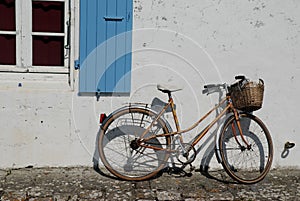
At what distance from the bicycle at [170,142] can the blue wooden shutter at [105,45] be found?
1.32ft

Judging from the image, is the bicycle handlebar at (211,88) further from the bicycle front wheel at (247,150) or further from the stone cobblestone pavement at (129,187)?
the stone cobblestone pavement at (129,187)

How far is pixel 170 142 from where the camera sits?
5.89 meters

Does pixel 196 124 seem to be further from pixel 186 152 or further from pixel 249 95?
pixel 249 95

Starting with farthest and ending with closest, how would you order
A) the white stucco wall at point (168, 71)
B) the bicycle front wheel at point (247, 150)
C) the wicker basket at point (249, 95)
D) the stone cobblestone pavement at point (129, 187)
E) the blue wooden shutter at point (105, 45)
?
the bicycle front wheel at point (247, 150) → the white stucco wall at point (168, 71) → the blue wooden shutter at point (105, 45) → the wicker basket at point (249, 95) → the stone cobblestone pavement at point (129, 187)

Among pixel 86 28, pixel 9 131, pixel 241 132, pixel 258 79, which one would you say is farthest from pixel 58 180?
pixel 258 79

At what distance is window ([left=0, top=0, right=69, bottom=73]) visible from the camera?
582 cm

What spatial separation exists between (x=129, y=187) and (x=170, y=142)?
30.1 inches

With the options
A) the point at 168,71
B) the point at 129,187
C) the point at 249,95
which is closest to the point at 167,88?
the point at 168,71

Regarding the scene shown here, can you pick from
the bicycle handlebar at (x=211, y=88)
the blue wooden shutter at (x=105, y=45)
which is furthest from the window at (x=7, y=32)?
the bicycle handlebar at (x=211, y=88)

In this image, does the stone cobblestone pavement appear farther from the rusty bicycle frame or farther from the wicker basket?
the wicker basket

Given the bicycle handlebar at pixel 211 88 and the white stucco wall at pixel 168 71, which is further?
the bicycle handlebar at pixel 211 88

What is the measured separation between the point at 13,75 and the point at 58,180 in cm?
143

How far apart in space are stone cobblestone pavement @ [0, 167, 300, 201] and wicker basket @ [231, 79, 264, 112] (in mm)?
987

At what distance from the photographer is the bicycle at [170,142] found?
5801mm
